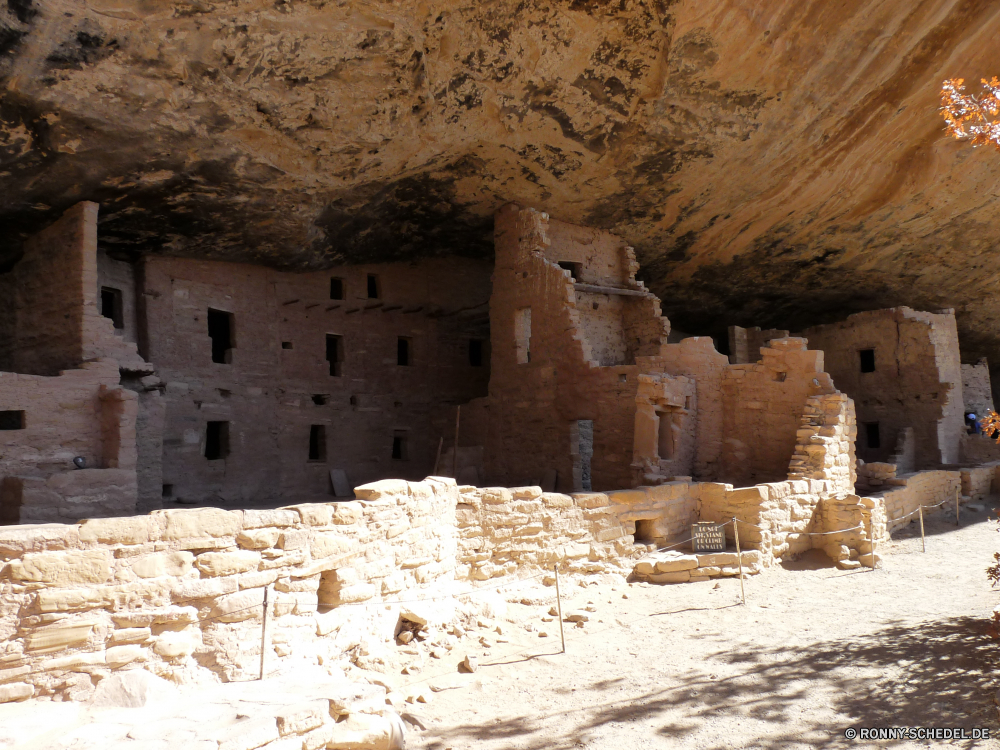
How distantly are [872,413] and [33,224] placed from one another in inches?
646

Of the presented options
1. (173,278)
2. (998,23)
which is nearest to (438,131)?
(173,278)

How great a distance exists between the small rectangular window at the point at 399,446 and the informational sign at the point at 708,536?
7273mm

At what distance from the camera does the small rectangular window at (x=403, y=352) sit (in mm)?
16016

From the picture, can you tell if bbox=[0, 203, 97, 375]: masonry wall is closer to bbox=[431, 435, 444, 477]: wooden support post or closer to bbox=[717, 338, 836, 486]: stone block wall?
bbox=[431, 435, 444, 477]: wooden support post

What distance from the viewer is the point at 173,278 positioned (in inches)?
491

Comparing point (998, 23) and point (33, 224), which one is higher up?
point (998, 23)

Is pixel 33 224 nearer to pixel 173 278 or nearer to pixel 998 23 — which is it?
pixel 173 278

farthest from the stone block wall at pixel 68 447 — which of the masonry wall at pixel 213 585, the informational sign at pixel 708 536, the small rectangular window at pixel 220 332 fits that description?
the informational sign at pixel 708 536

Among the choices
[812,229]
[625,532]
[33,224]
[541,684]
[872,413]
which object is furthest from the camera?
[872,413]

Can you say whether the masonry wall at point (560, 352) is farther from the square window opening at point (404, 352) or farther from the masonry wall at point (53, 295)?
the masonry wall at point (53, 295)

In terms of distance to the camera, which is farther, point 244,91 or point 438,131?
point 438,131

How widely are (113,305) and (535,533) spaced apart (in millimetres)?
8156

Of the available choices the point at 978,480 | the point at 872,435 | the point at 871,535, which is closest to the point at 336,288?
the point at 871,535

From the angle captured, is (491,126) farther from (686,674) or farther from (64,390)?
(686,674)
